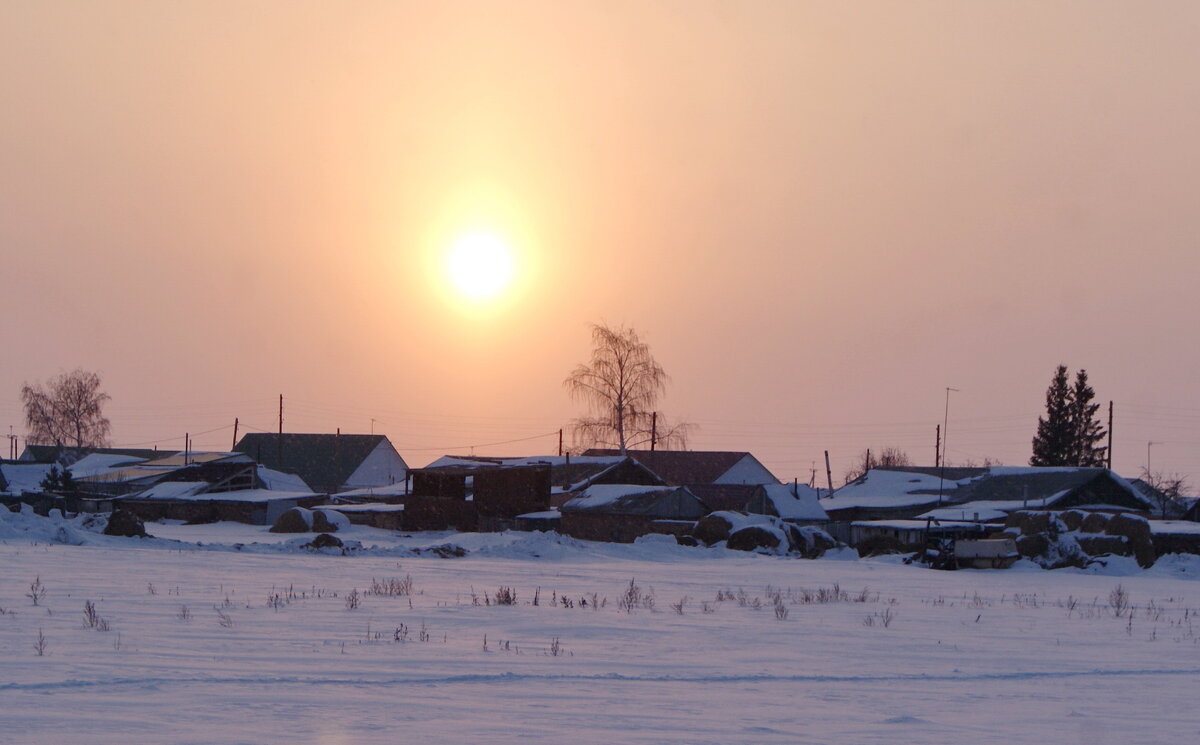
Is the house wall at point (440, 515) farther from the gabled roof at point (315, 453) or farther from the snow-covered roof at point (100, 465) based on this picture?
the gabled roof at point (315, 453)

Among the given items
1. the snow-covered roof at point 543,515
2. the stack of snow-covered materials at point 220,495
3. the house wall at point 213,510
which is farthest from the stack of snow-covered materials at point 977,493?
the stack of snow-covered materials at point 220,495

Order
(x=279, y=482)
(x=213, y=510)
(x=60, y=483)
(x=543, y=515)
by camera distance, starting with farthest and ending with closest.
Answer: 1. (x=279, y=482)
2. (x=60, y=483)
3. (x=213, y=510)
4. (x=543, y=515)

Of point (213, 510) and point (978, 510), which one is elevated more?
point (978, 510)

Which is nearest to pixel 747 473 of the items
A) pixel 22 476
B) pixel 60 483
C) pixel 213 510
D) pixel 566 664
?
pixel 213 510

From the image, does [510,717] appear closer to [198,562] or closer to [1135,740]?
[1135,740]

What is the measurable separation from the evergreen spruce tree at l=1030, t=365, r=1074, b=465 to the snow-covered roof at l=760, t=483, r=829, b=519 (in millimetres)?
32356

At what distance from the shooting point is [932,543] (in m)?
38.7

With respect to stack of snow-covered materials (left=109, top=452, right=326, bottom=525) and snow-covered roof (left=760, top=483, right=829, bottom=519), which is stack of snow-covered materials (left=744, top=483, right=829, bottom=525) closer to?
snow-covered roof (left=760, top=483, right=829, bottom=519)

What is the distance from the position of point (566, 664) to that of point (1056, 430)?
83660 mm

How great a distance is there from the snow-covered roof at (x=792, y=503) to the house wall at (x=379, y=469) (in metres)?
43.1

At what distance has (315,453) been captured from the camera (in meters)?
101

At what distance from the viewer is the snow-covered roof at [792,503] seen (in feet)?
200

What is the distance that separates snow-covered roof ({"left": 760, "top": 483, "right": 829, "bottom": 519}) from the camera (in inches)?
2394

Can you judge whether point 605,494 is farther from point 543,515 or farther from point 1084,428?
point 1084,428
